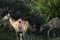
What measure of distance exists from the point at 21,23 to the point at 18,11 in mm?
2147

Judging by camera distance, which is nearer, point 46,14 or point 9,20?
point 9,20

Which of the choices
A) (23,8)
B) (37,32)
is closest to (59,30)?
(37,32)

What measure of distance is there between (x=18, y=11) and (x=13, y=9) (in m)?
0.29

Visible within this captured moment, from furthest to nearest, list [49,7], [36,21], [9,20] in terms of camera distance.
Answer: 1. [49,7]
2. [36,21]
3. [9,20]

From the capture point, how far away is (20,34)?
12.6 metres

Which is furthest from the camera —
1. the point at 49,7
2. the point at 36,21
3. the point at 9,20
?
the point at 49,7

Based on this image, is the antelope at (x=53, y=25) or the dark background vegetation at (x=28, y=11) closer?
the antelope at (x=53, y=25)

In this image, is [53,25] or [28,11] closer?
[53,25]

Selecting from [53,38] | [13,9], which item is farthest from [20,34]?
[13,9]

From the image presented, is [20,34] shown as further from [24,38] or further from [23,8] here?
[23,8]

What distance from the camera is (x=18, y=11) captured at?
48.4ft

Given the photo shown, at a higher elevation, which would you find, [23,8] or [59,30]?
[23,8]

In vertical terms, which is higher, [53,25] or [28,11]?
[28,11]

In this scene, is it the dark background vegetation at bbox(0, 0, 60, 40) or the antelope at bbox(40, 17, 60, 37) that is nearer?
the antelope at bbox(40, 17, 60, 37)
